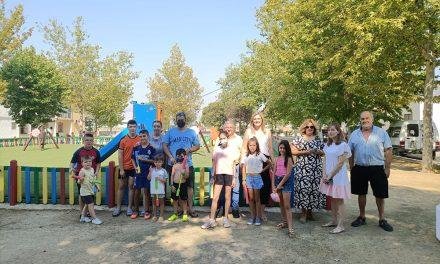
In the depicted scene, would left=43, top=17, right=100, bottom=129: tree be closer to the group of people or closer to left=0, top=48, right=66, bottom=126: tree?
left=0, top=48, right=66, bottom=126: tree

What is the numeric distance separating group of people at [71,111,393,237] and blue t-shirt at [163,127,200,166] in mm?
18

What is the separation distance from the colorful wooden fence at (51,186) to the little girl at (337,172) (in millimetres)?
2610

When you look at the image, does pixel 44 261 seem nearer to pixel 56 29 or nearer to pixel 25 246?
pixel 25 246

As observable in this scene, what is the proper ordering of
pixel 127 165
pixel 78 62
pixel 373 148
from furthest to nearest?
pixel 78 62 → pixel 127 165 → pixel 373 148

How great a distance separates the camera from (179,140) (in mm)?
7230

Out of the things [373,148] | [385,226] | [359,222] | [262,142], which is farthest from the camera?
[262,142]

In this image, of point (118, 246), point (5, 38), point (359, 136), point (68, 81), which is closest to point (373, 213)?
point (359, 136)

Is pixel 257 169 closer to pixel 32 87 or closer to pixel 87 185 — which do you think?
→ pixel 87 185

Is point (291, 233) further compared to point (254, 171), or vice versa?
point (254, 171)

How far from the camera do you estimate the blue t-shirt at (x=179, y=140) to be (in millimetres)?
7227

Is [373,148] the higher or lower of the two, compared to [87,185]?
higher

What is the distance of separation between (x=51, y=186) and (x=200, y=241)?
4.09 m

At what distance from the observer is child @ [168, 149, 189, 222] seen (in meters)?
6.95

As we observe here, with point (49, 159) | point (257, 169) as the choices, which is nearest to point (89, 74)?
point (49, 159)
